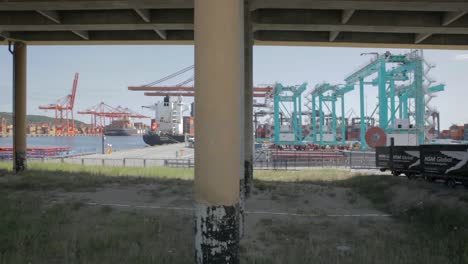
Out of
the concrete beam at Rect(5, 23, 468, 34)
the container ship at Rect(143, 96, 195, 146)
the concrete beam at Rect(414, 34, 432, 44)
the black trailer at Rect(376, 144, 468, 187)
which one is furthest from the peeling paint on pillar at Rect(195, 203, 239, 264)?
the container ship at Rect(143, 96, 195, 146)

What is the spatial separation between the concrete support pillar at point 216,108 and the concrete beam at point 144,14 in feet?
36.9

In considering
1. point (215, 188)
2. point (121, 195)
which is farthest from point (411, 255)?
point (121, 195)

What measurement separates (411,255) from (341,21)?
36.8ft

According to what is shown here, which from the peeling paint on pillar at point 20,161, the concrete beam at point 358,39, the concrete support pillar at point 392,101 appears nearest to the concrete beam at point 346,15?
the concrete beam at point 358,39

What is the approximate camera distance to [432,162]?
15.5 metres

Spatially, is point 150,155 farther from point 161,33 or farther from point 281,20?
point 281,20

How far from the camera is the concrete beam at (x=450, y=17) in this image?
14188mm

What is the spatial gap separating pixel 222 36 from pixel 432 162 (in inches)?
572

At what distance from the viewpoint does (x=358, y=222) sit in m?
9.85

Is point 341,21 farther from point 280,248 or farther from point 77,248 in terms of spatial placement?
point 77,248

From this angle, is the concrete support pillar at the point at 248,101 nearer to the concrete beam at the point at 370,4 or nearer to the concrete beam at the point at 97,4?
the concrete beam at the point at 370,4

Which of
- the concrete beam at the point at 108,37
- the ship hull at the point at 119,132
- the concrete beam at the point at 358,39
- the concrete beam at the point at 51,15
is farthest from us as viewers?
the ship hull at the point at 119,132

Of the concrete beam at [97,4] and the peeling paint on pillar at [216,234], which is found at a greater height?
the concrete beam at [97,4]

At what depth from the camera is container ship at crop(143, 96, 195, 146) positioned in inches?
3602
